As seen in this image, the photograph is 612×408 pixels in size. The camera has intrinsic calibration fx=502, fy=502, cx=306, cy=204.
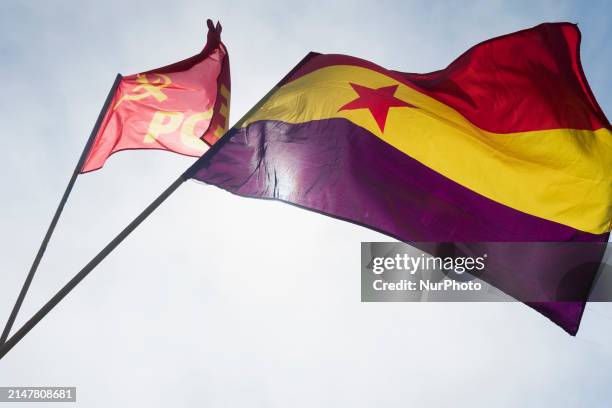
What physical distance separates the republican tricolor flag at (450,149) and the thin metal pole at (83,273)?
517 millimetres

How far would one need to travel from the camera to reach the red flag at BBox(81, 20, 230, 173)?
754cm

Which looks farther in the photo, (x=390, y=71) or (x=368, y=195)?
(x=390, y=71)

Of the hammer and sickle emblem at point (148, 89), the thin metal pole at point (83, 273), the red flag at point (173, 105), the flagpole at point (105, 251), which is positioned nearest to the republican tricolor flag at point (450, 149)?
the flagpole at point (105, 251)

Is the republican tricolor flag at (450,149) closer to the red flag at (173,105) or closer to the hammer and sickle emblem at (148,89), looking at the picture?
the red flag at (173,105)

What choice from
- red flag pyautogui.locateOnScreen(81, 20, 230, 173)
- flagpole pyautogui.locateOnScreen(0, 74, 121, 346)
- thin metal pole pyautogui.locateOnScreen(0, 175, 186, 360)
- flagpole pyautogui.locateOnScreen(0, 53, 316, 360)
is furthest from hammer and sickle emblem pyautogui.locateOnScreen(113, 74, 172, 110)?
thin metal pole pyautogui.locateOnScreen(0, 175, 186, 360)

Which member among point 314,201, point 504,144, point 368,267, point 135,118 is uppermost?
point 135,118

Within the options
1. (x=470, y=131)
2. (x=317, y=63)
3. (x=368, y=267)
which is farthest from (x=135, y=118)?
(x=470, y=131)

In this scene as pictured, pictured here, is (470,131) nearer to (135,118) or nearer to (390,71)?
(390,71)

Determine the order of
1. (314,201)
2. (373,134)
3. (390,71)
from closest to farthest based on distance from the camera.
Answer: (314,201) < (373,134) < (390,71)

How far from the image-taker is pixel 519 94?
281 inches

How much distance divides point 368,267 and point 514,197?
6.70 feet

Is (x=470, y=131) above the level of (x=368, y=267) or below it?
above

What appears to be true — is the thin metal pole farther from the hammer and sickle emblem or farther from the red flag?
the hammer and sickle emblem

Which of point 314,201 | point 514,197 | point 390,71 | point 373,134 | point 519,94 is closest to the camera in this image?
point 314,201
